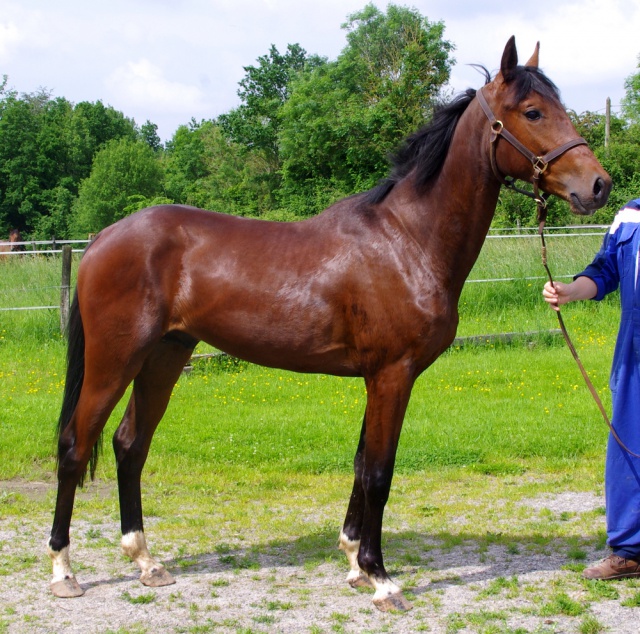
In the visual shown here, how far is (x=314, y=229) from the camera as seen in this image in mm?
4102

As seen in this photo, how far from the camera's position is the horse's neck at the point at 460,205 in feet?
12.5

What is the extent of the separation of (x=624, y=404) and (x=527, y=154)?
152cm

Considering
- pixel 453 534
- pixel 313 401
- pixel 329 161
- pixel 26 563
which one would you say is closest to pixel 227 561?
pixel 26 563

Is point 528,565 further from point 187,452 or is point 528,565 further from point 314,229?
point 187,452

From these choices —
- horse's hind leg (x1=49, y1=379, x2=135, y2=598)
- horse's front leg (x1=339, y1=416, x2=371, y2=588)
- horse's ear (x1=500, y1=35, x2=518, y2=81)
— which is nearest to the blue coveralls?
horse's ear (x1=500, y1=35, x2=518, y2=81)

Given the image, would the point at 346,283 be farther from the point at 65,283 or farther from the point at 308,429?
the point at 65,283

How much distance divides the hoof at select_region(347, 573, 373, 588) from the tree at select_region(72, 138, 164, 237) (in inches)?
1872

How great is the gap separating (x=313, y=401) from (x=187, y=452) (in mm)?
2252

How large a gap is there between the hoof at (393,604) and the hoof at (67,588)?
64.4 inches

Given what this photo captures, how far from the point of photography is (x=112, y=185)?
2060 inches

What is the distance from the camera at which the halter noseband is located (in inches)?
137

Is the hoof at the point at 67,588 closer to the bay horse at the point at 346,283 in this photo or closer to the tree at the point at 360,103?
the bay horse at the point at 346,283

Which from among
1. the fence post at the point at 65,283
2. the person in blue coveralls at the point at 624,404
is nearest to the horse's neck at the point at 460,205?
the person in blue coveralls at the point at 624,404

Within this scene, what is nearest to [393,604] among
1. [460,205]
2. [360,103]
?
[460,205]
